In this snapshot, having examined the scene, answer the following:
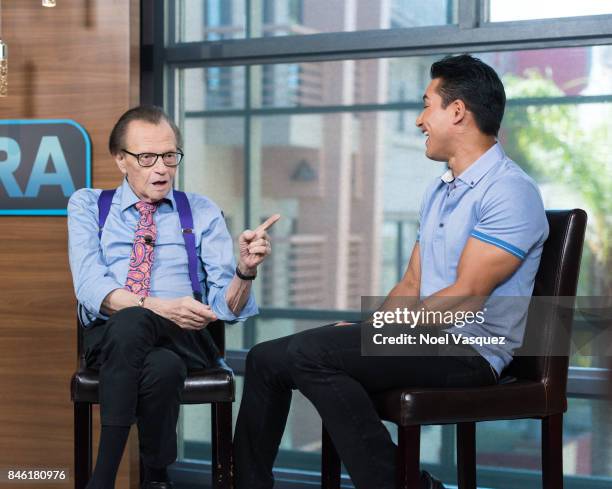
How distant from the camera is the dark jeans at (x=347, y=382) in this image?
2279 mm

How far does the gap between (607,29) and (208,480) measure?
7.27ft

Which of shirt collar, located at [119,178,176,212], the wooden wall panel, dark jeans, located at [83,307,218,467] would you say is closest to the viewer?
dark jeans, located at [83,307,218,467]

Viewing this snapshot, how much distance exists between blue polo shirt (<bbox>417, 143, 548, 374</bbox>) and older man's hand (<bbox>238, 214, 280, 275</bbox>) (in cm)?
45

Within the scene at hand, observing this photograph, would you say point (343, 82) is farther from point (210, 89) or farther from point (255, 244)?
point (255, 244)

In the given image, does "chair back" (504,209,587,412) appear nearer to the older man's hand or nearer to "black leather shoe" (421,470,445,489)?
"black leather shoe" (421,470,445,489)

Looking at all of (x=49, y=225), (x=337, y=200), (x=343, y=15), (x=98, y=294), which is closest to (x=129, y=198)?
(x=98, y=294)

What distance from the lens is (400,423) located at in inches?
89.0

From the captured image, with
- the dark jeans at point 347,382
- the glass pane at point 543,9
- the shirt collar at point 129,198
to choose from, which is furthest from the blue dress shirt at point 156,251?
the glass pane at point 543,9

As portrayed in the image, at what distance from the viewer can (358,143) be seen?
11.2 feet

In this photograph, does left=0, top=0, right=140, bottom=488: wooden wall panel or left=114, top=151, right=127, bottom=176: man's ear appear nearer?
left=114, top=151, right=127, bottom=176: man's ear

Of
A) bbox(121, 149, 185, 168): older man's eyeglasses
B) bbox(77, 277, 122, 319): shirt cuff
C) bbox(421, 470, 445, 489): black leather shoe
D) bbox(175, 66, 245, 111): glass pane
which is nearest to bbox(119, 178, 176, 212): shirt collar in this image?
bbox(121, 149, 185, 168): older man's eyeglasses

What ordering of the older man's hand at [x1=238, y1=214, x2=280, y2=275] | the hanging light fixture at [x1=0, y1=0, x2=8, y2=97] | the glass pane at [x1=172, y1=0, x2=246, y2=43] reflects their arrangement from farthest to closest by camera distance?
1. the glass pane at [x1=172, y1=0, x2=246, y2=43]
2. the hanging light fixture at [x1=0, y1=0, x2=8, y2=97]
3. the older man's hand at [x1=238, y1=214, x2=280, y2=275]

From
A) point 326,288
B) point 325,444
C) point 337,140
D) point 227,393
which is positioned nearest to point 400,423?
point 325,444

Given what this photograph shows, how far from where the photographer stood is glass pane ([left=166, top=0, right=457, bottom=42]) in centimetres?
329
